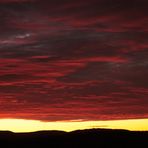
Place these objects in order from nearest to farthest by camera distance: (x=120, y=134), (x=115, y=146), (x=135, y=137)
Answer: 1. (x=115, y=146)
2. (x=135, y=137)
3. (x=120, y=134)

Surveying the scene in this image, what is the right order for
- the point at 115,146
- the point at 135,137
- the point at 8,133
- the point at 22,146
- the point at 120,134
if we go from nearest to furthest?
the point at 115,146, the point at 22,146, the point at 135,137, the point at 120,134, the point at 8,133

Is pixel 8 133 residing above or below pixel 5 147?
above

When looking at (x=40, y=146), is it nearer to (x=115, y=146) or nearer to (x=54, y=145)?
(x=54, y=145)

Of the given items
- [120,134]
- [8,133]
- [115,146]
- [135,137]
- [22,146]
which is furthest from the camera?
[8,133]

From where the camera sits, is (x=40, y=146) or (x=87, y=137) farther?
(x=87, y=137)

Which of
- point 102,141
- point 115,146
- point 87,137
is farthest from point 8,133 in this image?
point 115,146

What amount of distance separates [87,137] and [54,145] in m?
11.9

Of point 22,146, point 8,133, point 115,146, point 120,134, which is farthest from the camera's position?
point 8,133

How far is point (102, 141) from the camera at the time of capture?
8119 centimetres

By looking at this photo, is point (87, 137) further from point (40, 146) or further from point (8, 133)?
point (8, 133)

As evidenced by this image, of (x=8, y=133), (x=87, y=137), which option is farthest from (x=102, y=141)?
(x=8, y=133)

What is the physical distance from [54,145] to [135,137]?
59.6ft

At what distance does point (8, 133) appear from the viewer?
111m

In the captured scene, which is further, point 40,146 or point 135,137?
point 135,137
